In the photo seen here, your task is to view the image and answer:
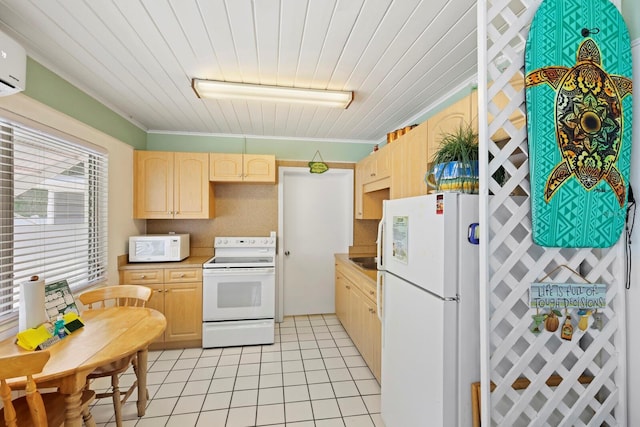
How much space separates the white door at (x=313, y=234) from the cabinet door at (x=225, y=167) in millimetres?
702

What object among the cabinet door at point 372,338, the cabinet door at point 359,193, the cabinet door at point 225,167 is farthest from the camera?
the cabinet door at point 359,193

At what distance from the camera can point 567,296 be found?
1.19m

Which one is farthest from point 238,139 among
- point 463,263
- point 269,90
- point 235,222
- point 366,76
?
point 463,263

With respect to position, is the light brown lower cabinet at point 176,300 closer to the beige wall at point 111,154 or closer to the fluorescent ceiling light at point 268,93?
the beige wall at point 111,154

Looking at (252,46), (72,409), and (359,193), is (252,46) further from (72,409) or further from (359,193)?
(359,193)

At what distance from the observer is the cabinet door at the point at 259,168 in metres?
3.47

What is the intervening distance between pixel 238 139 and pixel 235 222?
110cm

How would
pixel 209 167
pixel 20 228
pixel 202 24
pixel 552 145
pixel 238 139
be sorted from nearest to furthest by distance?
pixel 552 145, pixel 202 24, pixel 20 228, pixel 209 167, pixel 238 139

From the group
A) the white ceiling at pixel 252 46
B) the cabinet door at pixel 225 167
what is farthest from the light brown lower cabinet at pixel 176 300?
the white ceiling at pixel 252 46

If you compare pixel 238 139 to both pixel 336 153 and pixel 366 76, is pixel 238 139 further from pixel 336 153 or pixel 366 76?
pixel 366 76

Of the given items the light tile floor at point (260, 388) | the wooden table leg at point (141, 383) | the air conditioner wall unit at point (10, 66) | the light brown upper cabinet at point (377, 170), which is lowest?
the light tile floor at point (260, 388)

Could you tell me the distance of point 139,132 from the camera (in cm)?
338

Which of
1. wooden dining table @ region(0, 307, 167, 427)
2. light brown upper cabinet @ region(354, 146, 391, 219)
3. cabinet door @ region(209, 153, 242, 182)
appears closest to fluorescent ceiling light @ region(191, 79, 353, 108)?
light brown upper cabinet @ region(354, 146, 391, 219)

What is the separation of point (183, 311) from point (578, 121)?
3.46 m
